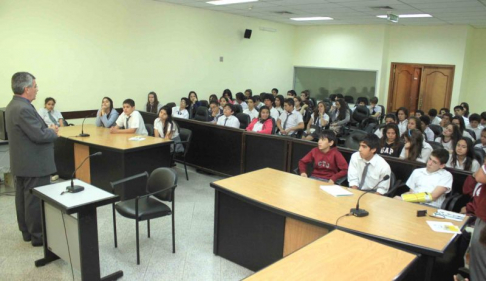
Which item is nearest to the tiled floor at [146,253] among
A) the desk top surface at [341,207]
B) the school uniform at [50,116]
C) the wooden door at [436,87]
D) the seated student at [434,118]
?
the desk top surface at [341,207]

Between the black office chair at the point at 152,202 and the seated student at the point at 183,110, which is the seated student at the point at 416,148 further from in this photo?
the seated student at the point at 183,110

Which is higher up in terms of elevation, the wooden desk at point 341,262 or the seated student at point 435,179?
the seated student at point 435,179

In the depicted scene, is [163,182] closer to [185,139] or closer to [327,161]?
[327,161]

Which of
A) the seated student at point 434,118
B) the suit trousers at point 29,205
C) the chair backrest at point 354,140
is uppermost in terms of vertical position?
the seated student at point 434,118

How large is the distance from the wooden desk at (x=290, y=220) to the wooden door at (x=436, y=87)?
29.6 feet

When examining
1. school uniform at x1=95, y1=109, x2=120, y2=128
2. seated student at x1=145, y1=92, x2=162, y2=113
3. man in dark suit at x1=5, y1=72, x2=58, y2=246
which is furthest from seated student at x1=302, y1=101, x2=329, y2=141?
man in dark suit at x1=5, y1=72, x2=58, y2=246

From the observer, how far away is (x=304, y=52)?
1305 centimetres

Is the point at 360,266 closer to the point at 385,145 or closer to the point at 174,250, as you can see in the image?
the point at 174,250

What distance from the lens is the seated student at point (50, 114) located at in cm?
691

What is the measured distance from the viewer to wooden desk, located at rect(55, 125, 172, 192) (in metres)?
5.28

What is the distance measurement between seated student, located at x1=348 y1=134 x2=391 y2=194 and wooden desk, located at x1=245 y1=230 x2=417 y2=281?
1689mm

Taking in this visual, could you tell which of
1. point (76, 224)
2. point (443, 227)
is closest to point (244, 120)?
point (76, 224)

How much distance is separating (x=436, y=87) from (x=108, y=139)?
31.7 ft

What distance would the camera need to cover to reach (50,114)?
702 cm
